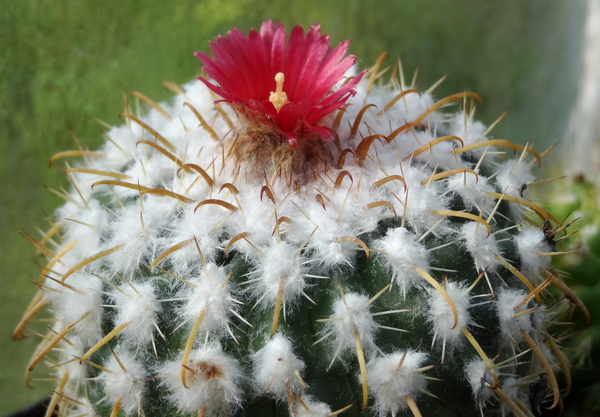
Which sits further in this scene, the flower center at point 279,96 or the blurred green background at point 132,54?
the blurred green background at point 132,54

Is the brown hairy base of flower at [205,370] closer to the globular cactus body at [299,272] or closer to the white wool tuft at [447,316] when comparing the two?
the globular cactus body at [299,272]

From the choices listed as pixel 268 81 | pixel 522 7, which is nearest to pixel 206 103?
pixel 268 81

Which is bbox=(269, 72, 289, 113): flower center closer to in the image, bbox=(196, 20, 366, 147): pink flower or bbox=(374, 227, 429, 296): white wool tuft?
bbox=(196, 20, 366, 147): pink flower

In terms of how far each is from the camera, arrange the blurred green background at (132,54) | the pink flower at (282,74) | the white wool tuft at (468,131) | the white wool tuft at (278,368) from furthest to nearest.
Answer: the blurred green background at (132,54) < the white wool tuft at (468,131) < the pink flower at (282,74) < the white wool tuft at (278,368)

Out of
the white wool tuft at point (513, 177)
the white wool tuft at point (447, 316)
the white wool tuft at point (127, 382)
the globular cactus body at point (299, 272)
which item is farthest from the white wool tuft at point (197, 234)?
the white wool tuft at point (513, 177)

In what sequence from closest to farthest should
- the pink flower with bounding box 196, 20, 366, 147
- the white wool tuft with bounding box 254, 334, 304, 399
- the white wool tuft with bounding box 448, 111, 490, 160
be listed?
1. the white wool tuft with bounding box 254, 334, 304, 399
2. the pink flower with bounding box 196, 20, 366, 147
3. the white wool tuft with bounding box 448, 111, 490, 160

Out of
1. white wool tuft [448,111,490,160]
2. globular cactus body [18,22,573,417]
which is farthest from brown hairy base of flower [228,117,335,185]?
white wool tuft [448,111,490,160]
